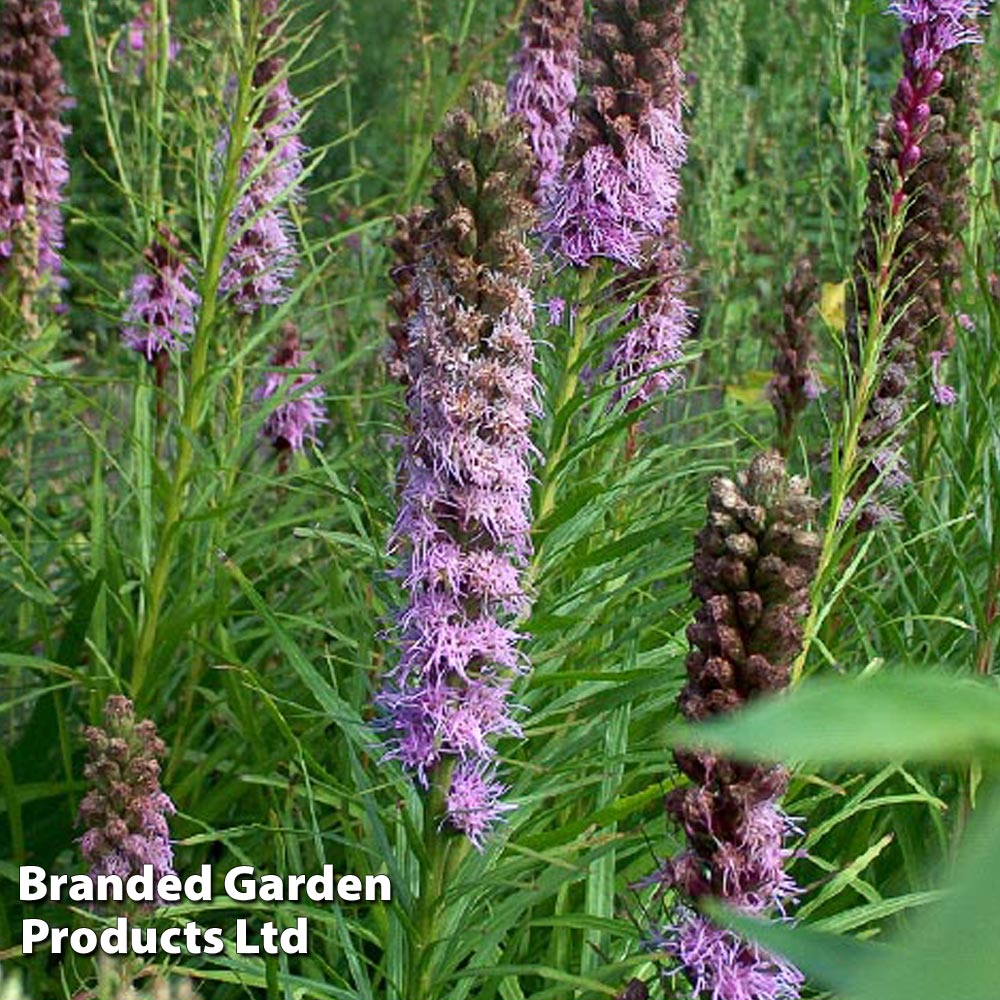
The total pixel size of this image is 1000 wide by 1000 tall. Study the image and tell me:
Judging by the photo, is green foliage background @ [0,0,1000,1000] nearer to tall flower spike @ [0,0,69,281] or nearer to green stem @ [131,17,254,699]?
green stem @ [131,17,254,699]

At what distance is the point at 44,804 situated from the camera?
3104mm

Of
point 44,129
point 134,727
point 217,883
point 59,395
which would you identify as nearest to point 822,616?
point 134,727

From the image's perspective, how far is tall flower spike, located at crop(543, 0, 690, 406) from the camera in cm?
231

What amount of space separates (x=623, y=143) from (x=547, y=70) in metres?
0.83

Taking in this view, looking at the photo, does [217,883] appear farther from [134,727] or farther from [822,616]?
[822,616]

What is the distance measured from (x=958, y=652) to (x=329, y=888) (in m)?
1.30

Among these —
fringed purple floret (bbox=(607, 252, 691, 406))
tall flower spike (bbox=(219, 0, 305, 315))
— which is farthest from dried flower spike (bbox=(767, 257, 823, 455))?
tall flower spike (bbox=(219, 0, 305, 315))

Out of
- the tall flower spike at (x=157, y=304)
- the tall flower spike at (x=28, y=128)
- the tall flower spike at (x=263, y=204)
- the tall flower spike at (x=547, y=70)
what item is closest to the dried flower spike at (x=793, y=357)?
the tall flower spike at (x=547, y=70)

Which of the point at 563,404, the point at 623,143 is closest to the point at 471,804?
the point at 563,404

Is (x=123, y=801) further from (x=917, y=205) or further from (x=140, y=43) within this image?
(x=140, y=43)

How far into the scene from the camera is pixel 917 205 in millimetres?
2662

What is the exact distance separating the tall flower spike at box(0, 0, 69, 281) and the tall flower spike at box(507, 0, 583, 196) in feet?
3.55

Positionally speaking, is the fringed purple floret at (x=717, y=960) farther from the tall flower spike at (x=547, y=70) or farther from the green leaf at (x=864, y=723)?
the tall flower spike at (x=547, y=70)

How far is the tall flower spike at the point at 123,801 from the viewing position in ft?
6.70
